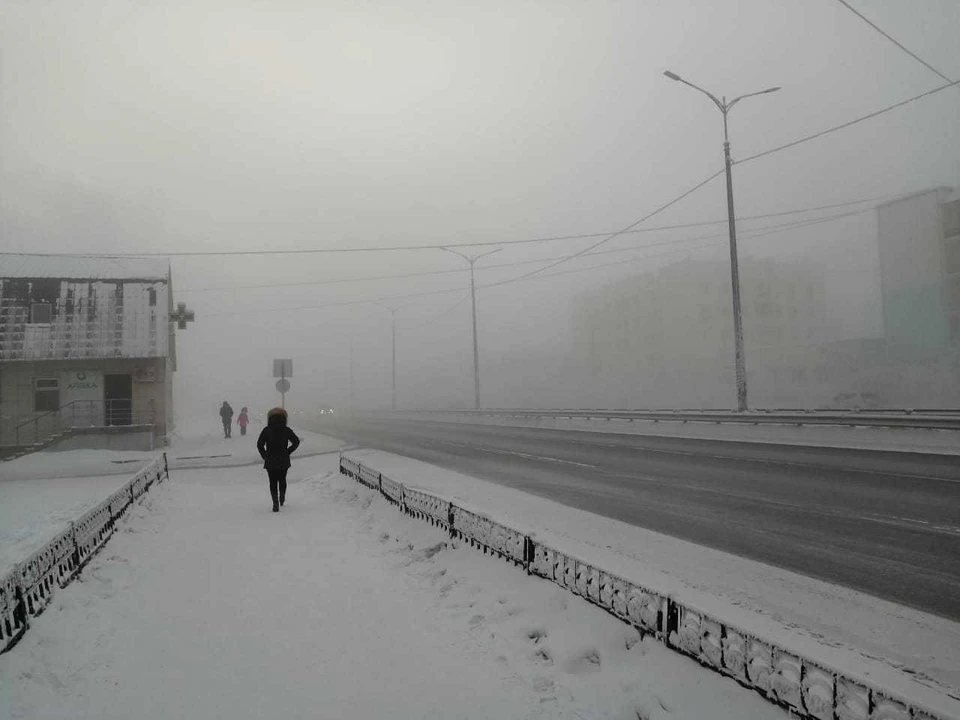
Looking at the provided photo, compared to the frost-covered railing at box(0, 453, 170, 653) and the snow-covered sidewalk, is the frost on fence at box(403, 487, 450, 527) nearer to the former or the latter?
the snow-covered sidewalk

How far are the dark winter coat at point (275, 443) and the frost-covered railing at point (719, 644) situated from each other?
17.6 ft

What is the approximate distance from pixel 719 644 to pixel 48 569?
5.69m

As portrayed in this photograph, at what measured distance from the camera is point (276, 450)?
1049 centimetres

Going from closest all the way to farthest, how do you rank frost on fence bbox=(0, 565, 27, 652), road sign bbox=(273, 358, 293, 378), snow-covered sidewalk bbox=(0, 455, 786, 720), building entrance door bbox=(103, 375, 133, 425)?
snow-covered sidewalk bbox=(0, 455, 786, 720) → frost on fence bbox=(0, 565, 27, 652) → road sign bbox=(273, 358, 293, 378) → building entrance door bbox=(103, 375, 133, 425)

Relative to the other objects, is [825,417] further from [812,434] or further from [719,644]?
[719,644]

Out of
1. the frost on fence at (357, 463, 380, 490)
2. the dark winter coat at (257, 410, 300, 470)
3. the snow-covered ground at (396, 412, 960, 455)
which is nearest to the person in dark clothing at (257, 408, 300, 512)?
the dark winter coat at (257, 410, 300, 470)

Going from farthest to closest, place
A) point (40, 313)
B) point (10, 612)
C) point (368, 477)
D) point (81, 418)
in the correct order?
point (81, 418), point (40, 313), point (368, 477), point (10, 612)

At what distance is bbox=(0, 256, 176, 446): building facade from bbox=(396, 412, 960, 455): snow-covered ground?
19251 millimetres

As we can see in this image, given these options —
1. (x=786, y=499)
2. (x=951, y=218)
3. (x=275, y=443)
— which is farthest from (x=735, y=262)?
(x=951, y=218)

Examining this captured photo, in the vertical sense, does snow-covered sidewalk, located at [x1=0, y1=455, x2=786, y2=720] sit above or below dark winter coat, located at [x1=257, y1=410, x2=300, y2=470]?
below

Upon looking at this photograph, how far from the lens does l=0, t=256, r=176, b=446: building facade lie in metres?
25.5

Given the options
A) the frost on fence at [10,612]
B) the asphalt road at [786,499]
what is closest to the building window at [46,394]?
the asphalt road at [786,499]

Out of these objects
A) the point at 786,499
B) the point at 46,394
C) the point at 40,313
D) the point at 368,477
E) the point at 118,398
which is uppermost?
the point at 40,313

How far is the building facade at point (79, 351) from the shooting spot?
25.5 metres
